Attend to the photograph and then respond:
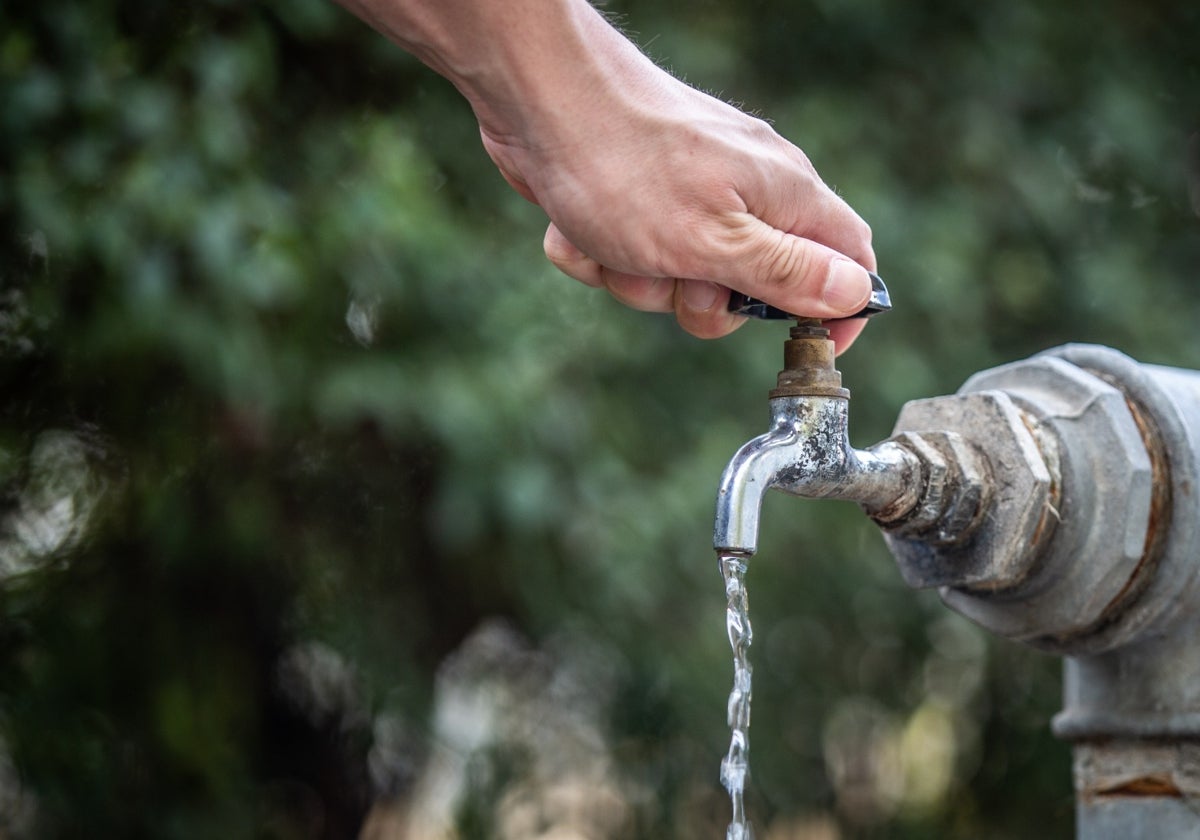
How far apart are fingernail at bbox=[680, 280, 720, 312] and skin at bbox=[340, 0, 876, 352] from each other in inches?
2.7

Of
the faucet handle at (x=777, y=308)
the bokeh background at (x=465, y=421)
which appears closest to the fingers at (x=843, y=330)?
the faucet handle at (x=777, y=308)

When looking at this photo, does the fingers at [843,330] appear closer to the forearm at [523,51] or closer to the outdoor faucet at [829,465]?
the outdoor faucet at [829,465]

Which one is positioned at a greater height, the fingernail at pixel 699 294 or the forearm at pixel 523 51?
the forearm at pixel 523 51

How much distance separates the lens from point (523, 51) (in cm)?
64

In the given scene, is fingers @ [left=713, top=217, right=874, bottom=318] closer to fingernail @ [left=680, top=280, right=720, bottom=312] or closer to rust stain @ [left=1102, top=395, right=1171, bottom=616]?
fingernail @ [left=680, top=280, right=720, bottom=312]

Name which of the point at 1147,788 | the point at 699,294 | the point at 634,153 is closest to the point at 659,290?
the point at 699,294

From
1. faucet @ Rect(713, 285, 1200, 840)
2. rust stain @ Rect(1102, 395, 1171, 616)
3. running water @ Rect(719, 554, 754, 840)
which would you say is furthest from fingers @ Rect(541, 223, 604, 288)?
rust stain @ Rect(1102, 395, 1171, 616)

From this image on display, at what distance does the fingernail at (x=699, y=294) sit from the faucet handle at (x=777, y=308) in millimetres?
28

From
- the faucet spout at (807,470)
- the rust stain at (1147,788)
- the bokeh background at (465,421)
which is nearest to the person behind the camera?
the faucet spout at (807,470)

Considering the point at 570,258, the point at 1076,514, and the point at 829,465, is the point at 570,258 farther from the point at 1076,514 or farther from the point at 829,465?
the point at 1076,514

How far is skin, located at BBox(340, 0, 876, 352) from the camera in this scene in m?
0.65

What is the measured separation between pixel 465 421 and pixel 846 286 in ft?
1.87

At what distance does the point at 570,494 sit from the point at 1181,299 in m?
0.88

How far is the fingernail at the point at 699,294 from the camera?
75cm
